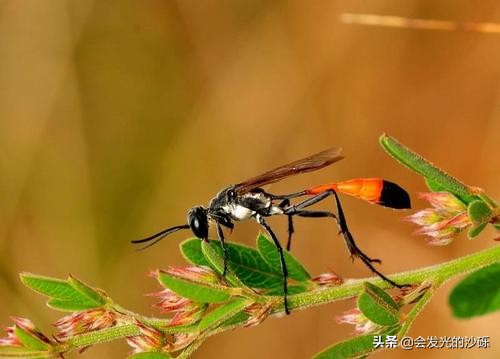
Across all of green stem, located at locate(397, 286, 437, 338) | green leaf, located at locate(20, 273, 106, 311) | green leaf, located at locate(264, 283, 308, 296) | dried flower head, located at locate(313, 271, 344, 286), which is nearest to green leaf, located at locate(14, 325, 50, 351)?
green leaf, located at locate(20, 273, 106, 311)

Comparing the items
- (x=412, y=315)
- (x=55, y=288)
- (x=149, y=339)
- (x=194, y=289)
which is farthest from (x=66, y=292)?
(x=412, y=315)

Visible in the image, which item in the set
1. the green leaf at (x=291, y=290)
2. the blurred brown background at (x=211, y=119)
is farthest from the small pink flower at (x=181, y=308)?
the blurred brown background at (x=211, y=119)

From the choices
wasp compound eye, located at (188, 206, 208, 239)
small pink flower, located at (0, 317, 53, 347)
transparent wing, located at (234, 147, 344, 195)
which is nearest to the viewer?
small pink flower, located at (0, 317, 53, 347)

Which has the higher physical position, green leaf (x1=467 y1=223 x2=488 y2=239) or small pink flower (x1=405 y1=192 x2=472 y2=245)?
small pink flower (x1=405 y1=192 x2=472 y2=245)

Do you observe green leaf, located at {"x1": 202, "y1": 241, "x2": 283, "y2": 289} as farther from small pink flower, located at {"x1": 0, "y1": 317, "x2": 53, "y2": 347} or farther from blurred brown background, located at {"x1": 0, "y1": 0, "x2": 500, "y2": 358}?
blurred brown background, located at {"x1": 0, "y1": 0, "x2": 500, "y2": 358}

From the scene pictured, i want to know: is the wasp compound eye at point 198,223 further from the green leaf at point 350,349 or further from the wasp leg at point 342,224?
the green leaf at point 350,349

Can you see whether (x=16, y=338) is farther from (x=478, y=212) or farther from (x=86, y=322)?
(x=478, y=212)

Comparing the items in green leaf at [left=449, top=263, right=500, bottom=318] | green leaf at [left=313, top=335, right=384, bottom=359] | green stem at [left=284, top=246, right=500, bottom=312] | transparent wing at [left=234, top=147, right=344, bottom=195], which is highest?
transparent wing at [left=234, top=147, right=344, bottom=195]
